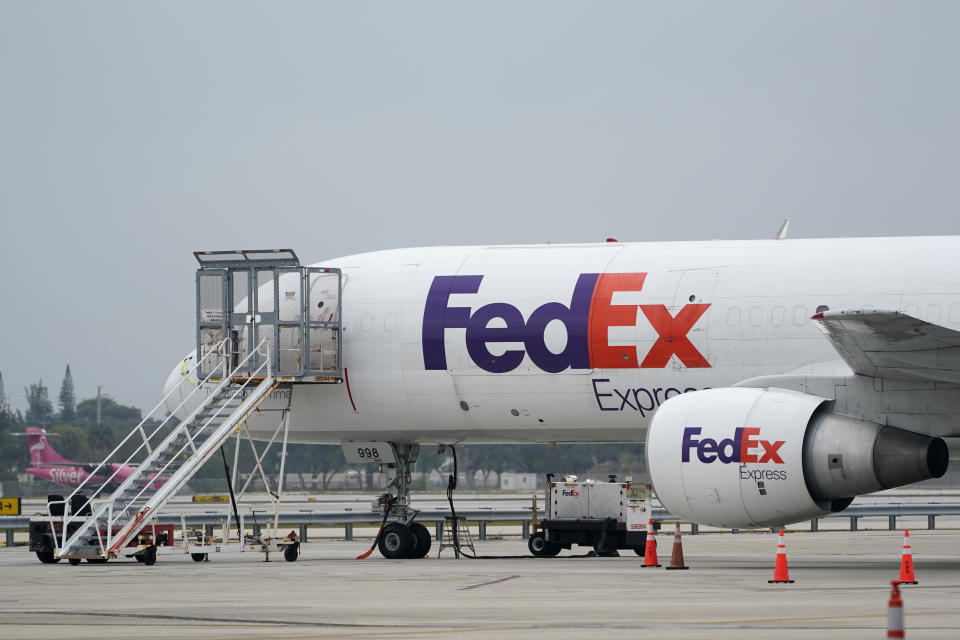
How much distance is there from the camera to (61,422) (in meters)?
147

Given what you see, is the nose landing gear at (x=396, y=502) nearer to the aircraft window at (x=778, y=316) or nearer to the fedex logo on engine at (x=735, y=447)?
the fedex logo on engine at (x=735, y=447)

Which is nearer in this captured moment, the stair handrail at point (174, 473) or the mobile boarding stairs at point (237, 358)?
the stair handrail at point (174, 473)

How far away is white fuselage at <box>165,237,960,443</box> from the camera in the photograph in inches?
873

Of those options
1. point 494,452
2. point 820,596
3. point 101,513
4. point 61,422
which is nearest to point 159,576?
point 101,513

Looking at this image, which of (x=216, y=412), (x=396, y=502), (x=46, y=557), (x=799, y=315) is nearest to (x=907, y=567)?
(x=799, y=315)

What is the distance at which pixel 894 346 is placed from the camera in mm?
19719

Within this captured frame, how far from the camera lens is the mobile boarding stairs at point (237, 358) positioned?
2444 cm

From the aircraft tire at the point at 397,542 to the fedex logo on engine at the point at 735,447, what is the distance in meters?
6.68

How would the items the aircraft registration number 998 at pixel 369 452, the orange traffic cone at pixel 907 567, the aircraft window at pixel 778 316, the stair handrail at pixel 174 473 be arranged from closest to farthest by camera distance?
the orange traffic cone at pixel 907 567
the aircraft window at pixel 778 316
the stair handrail at pixel 174 473
the aircraft registration number 998 at pixel 369 452

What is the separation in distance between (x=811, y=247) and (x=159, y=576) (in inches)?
433

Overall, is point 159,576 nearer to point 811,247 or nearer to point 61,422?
point 811,247

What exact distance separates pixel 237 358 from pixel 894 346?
11.6 metres

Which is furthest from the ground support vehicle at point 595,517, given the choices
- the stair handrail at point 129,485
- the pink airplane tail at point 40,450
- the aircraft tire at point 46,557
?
the pink airplane tail at point 40,450

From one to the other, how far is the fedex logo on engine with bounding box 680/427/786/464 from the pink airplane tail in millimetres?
75977
